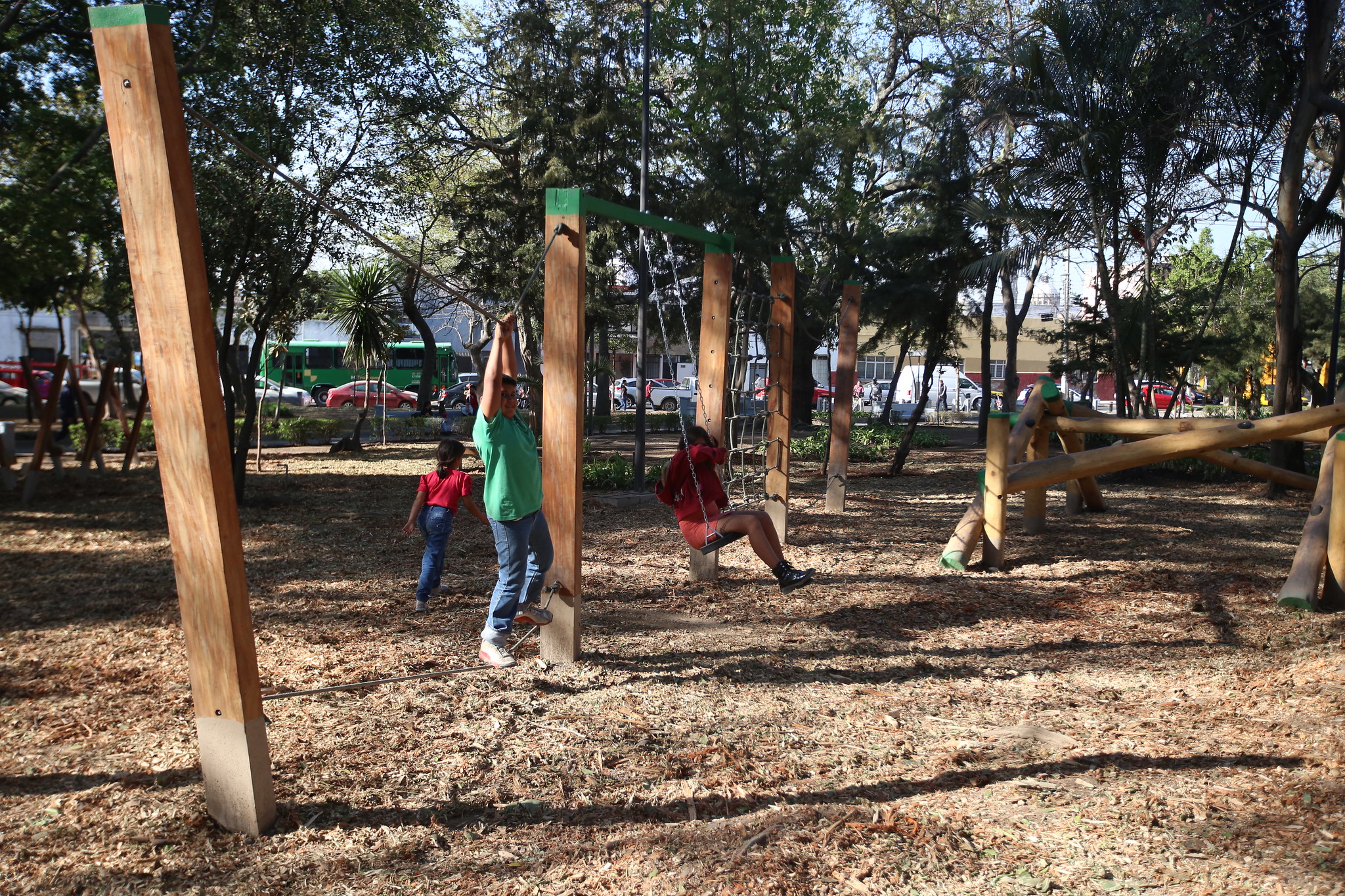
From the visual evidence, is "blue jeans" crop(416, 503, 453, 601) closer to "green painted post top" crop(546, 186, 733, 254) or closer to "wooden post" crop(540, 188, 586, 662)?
"wooden post" crop(540, 188, 586, 662)

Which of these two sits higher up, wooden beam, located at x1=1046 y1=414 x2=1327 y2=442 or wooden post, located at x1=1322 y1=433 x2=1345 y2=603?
wooden beam, located at x1=1046 y1=414 x2=1327 y2=442

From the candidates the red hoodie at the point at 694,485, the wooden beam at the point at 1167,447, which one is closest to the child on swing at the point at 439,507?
the red hoodie at the point at 694,485

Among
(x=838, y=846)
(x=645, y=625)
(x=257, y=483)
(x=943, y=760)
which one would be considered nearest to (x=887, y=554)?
(x=645, y=625)

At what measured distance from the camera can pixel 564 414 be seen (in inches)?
207

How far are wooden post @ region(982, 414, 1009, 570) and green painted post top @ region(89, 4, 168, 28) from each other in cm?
623

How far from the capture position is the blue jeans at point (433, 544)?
636 cm

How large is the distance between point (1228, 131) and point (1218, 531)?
7015 millimetres

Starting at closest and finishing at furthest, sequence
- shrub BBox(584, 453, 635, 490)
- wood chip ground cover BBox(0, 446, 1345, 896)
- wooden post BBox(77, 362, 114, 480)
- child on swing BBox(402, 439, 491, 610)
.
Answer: wood chip ground cover BBox(0, 446, 1345, 896)
child on swing BBox(402, 439, 491, 610)
wooden post BBox(77, 362, 114, 480)
shrub BBox(584, 453, 635, 490)

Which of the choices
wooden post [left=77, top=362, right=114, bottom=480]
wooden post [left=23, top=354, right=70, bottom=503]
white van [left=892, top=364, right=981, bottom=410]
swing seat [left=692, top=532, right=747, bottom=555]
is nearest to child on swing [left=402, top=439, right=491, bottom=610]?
swing seat [left=692, top=532, right=747, bottom=555]

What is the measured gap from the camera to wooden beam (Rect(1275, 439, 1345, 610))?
6309mm

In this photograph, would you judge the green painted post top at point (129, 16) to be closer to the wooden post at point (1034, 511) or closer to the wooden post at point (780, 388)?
the wooden post at point (780, 388)

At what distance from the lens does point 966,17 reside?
24953 mm

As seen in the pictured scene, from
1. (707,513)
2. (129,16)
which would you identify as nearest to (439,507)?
(707,513)

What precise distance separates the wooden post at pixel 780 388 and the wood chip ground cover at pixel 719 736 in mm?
913
